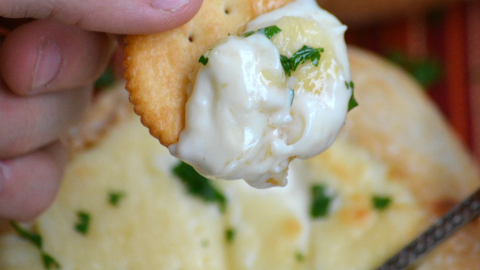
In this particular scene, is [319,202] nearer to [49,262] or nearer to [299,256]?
[299,256]

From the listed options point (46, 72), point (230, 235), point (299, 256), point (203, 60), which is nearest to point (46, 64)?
point (46, 72)

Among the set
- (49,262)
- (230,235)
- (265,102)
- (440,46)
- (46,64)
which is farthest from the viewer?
(440,46)

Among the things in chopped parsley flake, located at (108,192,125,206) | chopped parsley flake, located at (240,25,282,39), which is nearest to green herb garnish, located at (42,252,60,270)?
chopped parsley flake, located at (108,192,125,206)

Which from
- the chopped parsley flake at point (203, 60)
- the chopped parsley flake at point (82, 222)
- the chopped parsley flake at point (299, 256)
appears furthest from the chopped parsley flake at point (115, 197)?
Answer: the chopped parsley flake at point (203, 60)

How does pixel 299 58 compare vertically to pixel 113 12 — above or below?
below

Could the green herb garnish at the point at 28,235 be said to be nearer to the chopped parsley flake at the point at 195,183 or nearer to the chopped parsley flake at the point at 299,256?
the chopped parsley flake at the point at 195,183

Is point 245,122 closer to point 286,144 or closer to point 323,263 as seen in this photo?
point 286,144
